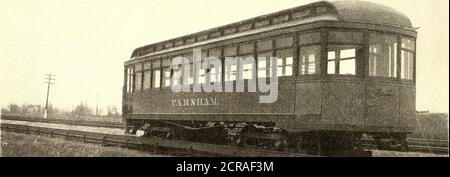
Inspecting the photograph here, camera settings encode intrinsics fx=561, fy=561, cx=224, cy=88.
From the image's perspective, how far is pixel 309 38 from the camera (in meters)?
11.9

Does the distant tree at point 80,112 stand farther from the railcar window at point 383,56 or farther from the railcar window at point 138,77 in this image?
the railcar window at point 383,56

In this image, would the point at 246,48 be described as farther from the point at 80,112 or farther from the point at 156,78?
the point at 80,112

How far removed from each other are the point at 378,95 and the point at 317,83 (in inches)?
53.6

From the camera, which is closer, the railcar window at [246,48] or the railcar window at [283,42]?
the railcar window at [283,42]

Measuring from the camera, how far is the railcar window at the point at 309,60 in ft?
38.6

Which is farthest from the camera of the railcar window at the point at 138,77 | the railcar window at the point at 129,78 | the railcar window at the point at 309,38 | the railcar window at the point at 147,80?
the railcar window at the point at 129,78

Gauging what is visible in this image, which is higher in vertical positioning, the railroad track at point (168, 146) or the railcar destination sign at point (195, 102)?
the railcar destination sign at point (195, 102)

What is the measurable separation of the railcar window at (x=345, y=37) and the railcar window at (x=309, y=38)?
271 mm

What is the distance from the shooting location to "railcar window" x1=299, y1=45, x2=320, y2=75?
1175 cm

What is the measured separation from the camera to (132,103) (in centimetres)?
1912

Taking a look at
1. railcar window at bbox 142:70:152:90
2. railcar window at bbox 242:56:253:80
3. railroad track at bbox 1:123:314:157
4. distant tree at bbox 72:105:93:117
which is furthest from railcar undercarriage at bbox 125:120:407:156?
distant tree at bbox 72:105:93:117

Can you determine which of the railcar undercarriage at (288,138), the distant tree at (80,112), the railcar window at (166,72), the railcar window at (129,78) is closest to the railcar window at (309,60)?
the railcar undercarriage at (288,138)
